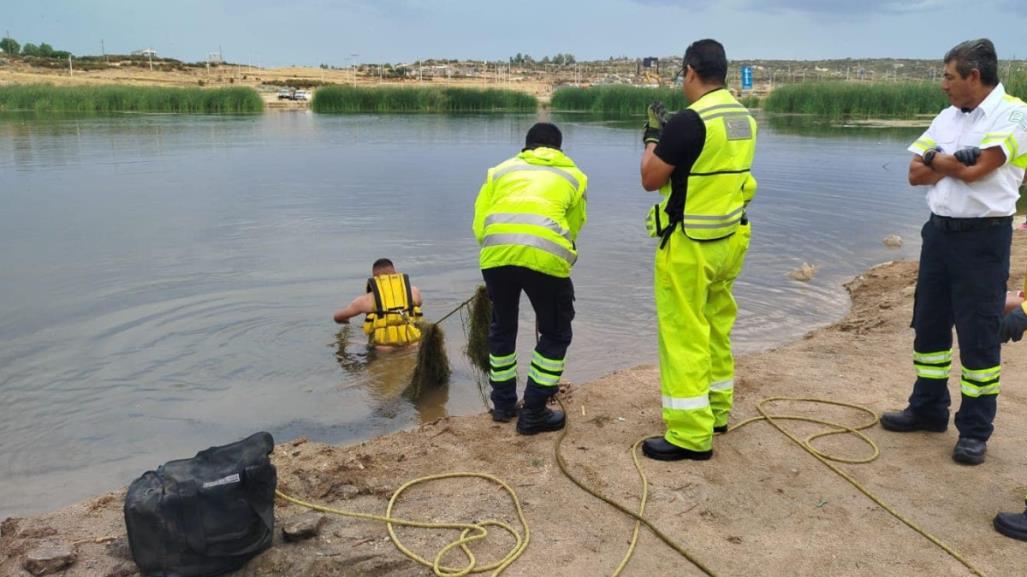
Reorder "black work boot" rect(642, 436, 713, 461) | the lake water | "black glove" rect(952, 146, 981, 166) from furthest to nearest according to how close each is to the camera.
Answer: the lake water, "black work boot" rect(642, 436, 713, 461), "black glove" rect(952, 146, 981, 166)

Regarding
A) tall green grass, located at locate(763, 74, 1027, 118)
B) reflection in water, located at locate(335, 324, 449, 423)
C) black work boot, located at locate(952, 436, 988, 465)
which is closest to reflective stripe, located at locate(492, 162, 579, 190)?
reflection in water, located at locate(335, 324, 449, 423)

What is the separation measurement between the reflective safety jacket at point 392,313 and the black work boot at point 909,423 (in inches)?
178

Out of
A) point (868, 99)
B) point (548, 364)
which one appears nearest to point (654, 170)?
point (548, 364)

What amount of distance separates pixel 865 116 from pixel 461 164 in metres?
29.3

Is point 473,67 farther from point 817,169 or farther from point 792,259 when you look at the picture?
point 792,259

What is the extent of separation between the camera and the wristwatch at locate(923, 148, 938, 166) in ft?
14.3

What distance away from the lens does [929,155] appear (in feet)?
14.4

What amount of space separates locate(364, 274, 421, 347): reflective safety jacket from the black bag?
439cm

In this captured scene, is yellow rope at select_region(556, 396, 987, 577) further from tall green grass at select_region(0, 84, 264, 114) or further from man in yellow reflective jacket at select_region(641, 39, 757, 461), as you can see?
tall green grass at select_region(0, 84, 264, 114)

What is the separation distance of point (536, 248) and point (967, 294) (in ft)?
7.78

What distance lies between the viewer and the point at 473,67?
463ft

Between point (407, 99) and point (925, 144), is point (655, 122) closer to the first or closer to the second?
point (925, 144)

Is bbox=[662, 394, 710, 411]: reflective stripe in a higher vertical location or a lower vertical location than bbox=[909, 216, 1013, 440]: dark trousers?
lower

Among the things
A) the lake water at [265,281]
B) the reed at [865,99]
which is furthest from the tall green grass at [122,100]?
the reed at [865,99]
